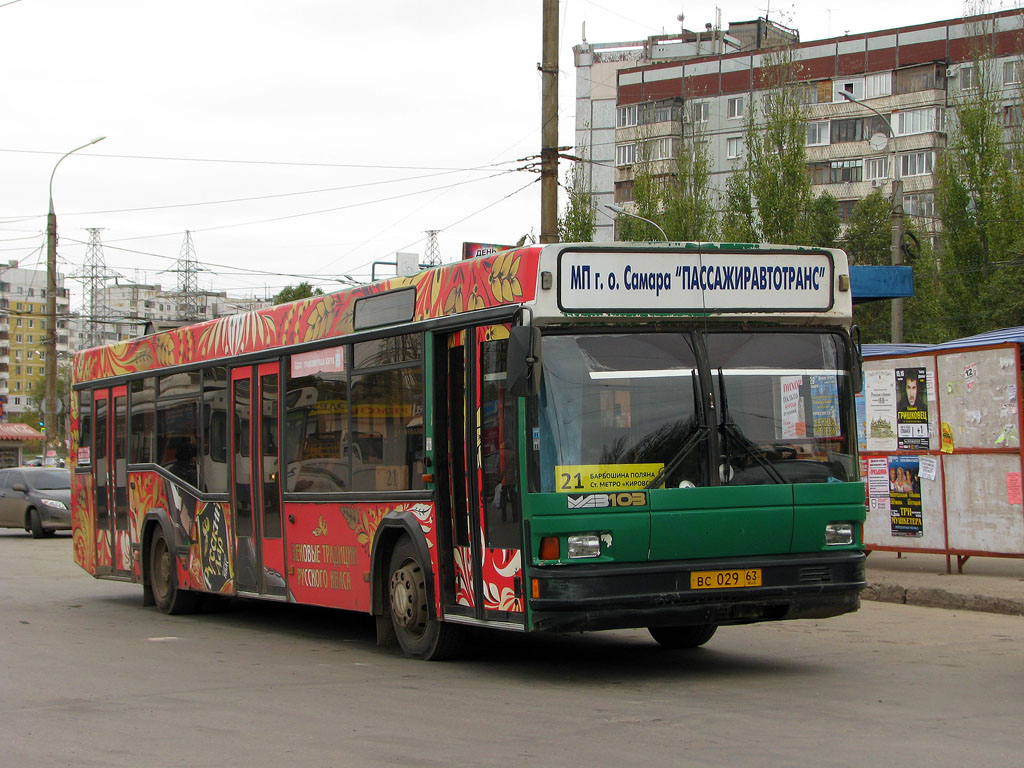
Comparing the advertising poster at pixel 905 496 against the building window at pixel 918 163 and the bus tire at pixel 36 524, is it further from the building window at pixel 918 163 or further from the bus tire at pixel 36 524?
the building window at pixel 918 163

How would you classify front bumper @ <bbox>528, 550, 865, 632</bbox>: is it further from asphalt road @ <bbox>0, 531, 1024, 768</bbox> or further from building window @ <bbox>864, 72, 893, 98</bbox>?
building window @ <bbox>864, 72, 893, 98</bbox>

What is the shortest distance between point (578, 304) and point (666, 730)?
2.92 m

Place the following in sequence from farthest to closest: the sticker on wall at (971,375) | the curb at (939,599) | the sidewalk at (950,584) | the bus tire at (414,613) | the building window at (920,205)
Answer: the building window at (920,205), the sticker on wall at (971,375), the sidewalk at (950,584), the curb at (939,599), the bus tire at (414,613)

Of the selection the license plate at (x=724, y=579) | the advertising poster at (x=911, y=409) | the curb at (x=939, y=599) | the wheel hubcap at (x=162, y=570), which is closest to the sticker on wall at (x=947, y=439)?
the advertising poster at (x=911, y=409)

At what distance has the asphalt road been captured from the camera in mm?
6703

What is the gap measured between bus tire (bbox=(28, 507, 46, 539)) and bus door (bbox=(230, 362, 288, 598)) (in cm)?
1821

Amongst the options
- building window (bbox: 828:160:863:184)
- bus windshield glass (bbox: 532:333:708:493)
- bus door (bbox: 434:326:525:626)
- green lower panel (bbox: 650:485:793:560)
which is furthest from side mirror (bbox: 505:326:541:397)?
building window (bbox: 828:160:863:184)

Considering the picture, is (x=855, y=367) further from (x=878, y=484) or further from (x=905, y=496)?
(x=878, y=484)

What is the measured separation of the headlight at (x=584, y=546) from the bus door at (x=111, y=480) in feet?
28.3

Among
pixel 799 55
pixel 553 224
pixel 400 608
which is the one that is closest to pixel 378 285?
pixel 400 608

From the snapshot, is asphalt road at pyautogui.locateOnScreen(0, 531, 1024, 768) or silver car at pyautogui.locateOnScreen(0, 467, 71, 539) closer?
asphalt road at pyautogui.locateOnScreen(0, 531, 1024, 768)

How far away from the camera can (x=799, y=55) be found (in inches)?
2881

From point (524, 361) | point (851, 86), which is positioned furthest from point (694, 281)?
point (851, 86)

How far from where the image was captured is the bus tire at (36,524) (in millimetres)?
29750
